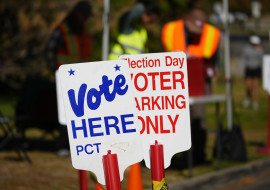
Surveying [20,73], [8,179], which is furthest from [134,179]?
[20,73]

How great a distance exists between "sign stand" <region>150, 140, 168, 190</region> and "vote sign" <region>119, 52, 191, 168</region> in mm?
122

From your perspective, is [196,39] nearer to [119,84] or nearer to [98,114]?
[119,84]

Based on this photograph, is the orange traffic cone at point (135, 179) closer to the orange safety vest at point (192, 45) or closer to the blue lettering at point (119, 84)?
the blue lettering at point (119, 84)

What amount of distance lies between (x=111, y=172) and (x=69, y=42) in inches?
193

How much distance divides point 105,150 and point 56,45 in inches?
186

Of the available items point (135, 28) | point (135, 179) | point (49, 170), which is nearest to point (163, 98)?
point (135, 179)

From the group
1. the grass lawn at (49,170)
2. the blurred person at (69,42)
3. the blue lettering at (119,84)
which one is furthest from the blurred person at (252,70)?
the blue lettering at (119,84)

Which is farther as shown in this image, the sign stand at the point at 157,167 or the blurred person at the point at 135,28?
the blurred person at the point at 135,28

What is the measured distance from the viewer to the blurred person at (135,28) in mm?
8750

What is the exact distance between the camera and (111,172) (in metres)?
5.16

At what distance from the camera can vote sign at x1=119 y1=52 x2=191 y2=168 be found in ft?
18.6

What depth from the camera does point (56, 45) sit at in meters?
9.75

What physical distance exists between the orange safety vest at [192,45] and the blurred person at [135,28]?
81 centimetres

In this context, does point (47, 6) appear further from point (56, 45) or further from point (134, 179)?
point (134, 179)
